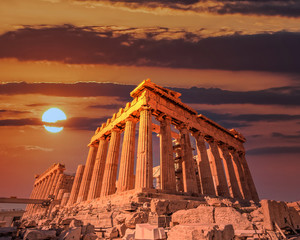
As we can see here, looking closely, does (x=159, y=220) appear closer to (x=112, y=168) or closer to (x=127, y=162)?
(x=127, y=162)

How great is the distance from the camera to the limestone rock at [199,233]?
161 inches

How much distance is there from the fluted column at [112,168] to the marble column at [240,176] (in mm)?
18757

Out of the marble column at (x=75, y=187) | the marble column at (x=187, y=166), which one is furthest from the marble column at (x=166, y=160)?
the marble column at (x=75, y=187)

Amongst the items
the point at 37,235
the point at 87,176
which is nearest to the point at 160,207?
the point at 37,235

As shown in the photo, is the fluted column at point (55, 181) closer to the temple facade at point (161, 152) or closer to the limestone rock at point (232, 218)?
the temple facade at point (161, 152)

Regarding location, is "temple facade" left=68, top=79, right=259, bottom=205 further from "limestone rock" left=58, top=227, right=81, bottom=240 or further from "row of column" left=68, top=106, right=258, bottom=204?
"limestone rock" left=58, top=227, right=81, bottom=240

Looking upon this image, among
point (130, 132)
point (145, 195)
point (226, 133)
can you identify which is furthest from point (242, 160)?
point (145, 195)

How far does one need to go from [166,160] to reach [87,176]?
12.1 m

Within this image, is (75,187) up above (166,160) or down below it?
above

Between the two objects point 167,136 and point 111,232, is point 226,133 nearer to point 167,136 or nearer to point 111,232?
point 167,136

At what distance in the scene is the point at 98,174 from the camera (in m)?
20.0

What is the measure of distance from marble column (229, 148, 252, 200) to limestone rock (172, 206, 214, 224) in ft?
72.0

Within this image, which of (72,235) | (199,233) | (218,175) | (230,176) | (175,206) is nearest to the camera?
(199,233)

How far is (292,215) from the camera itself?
8594 mm
